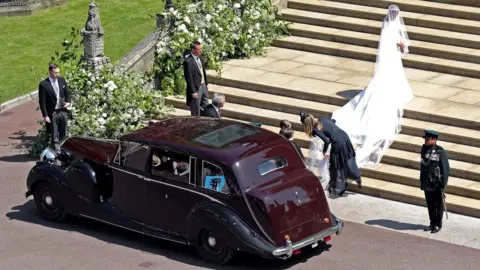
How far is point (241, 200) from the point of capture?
13.8 m

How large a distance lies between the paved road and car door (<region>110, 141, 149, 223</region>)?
0.51m

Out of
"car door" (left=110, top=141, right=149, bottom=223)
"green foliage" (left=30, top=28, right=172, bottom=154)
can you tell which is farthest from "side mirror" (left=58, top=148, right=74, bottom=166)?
"green foliage" (left=30, top=28, right=172, bottom=154)

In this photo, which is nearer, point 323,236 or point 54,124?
point 323,236

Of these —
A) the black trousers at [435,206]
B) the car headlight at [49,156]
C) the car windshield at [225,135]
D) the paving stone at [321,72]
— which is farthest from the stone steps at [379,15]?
the car headlight at [49,156]

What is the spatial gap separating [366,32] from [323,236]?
8.38 m

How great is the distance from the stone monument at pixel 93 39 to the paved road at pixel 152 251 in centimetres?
398

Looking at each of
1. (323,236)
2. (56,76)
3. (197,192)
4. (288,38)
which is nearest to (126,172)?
(197,192)

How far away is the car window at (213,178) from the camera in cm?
1405

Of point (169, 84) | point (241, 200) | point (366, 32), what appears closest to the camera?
point (241, 200)

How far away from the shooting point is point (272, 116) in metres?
18.9

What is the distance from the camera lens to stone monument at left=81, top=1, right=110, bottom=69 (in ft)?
63.1

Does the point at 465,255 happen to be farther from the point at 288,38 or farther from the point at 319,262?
the point at 288,38

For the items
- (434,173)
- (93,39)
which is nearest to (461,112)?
(434,173)

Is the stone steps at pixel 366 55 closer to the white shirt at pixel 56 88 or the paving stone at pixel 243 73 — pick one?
the paving stone at pixel 243 73
